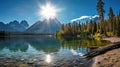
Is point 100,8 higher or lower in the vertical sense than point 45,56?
higher

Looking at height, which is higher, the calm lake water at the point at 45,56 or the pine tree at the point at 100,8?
the pine tree at the point at 100,8

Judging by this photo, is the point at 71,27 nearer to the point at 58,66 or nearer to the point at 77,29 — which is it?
the point at 77,29

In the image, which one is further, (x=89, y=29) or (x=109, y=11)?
(x=89, y=29)

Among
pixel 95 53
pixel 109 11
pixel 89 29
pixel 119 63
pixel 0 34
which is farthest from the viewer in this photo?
pixel 0 34

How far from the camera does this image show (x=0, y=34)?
7628 inches

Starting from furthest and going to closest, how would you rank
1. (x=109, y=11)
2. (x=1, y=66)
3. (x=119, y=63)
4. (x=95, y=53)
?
1. (x=109, y=11)
2. (x=95, y=53)
3. (x=1, y=66)
4. (x=119, y=63)

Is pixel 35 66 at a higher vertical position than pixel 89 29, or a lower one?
lower

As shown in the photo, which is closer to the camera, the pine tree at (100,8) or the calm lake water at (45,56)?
the calm lake water at (45,56)

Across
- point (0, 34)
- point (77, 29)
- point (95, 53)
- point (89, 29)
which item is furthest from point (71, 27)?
point (95, 53)

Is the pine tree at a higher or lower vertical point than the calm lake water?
higher

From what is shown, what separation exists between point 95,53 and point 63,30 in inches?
5972

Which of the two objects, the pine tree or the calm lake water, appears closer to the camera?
the calm lake water

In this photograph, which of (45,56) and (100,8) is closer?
(45,56)

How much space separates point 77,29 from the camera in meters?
178
